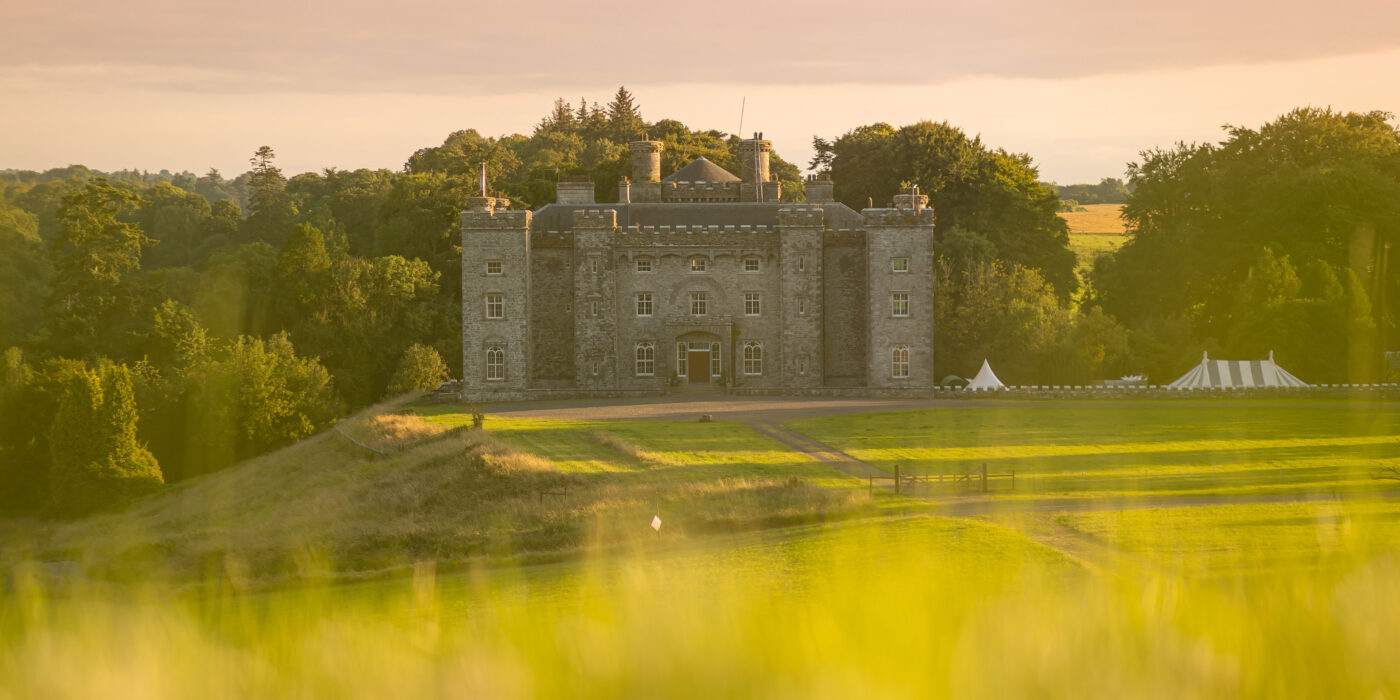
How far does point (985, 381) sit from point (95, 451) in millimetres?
39919

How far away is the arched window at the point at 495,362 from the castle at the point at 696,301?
0.05 m

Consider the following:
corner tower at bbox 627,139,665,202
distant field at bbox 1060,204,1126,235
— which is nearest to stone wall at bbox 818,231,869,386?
corner tower at bbox 627,139,665,202

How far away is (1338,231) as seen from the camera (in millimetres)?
64750

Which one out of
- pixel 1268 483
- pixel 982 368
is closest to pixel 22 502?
pixel 982 368

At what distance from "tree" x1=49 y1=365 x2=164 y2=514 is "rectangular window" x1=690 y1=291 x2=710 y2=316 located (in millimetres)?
25445

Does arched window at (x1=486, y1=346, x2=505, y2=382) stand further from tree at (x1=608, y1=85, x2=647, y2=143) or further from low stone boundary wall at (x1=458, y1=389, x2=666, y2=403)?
tree at (x1=608, y1=85, x2=647, y2=143)

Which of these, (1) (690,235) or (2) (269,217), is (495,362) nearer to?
(1) (690,235)

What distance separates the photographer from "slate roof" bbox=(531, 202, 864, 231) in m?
62.3

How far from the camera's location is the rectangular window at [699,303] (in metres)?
61.0

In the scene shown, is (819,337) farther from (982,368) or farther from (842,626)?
(842,626)

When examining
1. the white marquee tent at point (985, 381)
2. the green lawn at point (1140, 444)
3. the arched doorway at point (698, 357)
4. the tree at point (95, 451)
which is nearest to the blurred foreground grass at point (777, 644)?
the green lawn at point (1140, 444)

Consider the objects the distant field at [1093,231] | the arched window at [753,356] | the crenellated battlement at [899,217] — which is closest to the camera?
the crenellated battlement at [899,217]

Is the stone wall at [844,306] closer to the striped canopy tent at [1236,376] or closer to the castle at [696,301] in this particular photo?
the castle at [696,301]

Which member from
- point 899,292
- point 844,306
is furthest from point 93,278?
point 899,292
